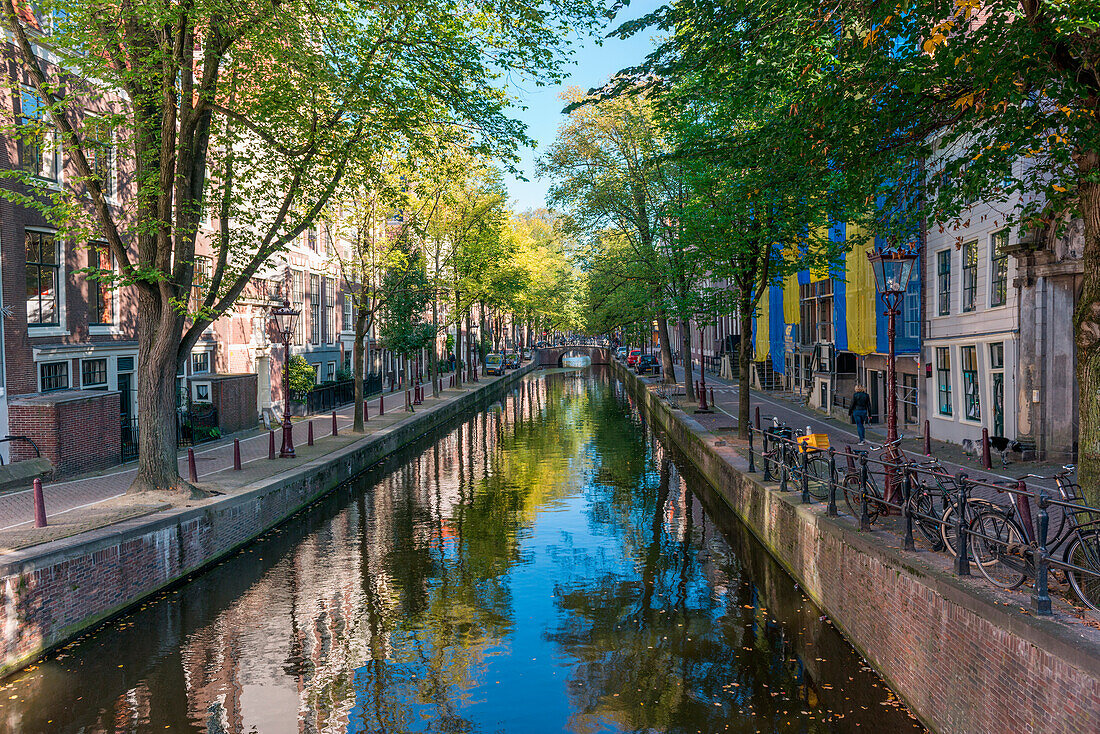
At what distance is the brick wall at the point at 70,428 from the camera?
16.9 m

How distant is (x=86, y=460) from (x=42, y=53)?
1007 centimetres

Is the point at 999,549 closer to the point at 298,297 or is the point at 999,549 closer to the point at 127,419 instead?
the point at 127,419

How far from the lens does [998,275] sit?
19.3m

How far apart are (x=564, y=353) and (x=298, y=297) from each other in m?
76.2

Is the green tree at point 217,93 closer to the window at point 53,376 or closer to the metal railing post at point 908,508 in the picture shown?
the window at point 53,376

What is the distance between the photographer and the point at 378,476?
23484mm

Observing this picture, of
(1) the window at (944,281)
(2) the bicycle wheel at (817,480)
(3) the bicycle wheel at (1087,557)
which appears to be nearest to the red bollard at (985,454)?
(2) the bicycle wheel at (817,480)

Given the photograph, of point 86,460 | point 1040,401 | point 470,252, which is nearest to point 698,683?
point 1040,401

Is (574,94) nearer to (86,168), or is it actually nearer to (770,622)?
(86,168)

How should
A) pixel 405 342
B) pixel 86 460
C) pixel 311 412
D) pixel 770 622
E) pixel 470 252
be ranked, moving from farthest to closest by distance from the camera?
pixel 470 252, pixel 405 342, pixel 311 412, pixel 86 460, pixel 770 622

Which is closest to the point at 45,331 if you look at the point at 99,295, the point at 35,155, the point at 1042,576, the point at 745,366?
the point at 99,295

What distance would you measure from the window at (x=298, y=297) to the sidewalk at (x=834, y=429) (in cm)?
1871

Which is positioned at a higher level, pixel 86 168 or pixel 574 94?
pixel 574 94

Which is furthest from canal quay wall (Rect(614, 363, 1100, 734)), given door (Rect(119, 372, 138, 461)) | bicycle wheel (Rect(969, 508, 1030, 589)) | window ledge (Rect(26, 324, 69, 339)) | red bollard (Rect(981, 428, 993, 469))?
window ledge (Rect(26, 324, 69, 339))
